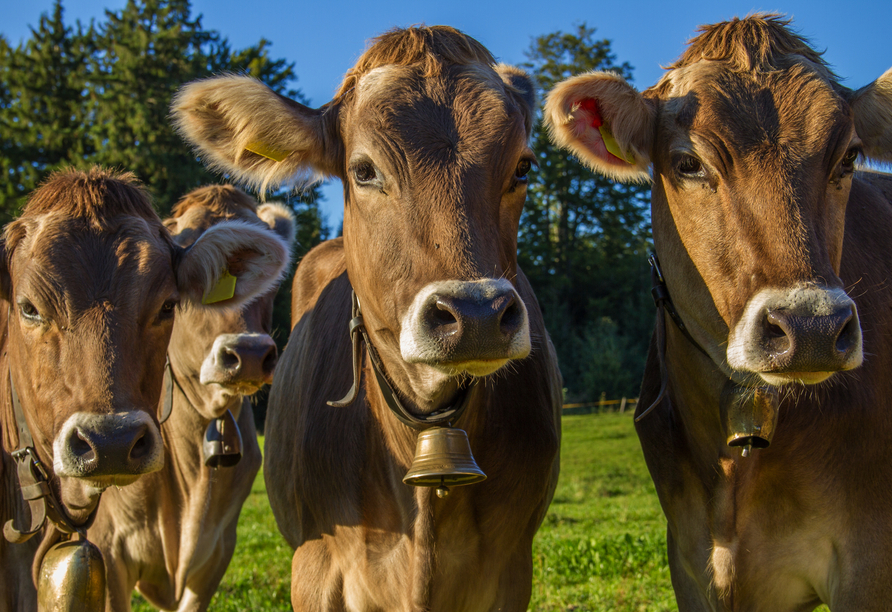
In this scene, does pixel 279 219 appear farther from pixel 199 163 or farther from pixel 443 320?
pixel 199 163

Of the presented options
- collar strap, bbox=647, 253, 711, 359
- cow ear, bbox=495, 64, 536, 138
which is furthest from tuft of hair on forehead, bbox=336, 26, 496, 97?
collar strap, bbox=647, 253, 711, 359

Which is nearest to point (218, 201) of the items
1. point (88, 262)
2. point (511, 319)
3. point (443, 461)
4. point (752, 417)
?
point (88, 262)

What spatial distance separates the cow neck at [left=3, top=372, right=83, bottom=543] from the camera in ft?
10.9

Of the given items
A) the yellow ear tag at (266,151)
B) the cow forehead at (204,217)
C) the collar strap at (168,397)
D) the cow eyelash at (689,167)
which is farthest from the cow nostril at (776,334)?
the cow forehead at (204,217)

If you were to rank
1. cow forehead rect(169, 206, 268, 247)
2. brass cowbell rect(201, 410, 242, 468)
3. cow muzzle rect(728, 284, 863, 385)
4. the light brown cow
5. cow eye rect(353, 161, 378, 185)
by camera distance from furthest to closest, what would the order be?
cow forehead rect(169, 206, 268, 247) → brass cowbell rect(201, 410, 242, 468) → cow eye rect(353, 161, 378, 185) → the light brown cow → cow muzzle rect(728, 284, 863, 385)

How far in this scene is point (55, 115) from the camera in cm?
3484

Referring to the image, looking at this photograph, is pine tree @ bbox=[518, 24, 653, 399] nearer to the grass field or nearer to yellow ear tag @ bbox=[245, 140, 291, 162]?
the grass field

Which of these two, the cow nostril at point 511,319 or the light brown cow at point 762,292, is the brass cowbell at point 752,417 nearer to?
the light brown cow at point 762,292

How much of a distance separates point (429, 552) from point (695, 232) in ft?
5.37

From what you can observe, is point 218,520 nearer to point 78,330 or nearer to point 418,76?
point 78,330

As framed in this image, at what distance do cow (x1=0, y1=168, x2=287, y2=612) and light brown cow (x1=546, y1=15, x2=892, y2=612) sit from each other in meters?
1.86

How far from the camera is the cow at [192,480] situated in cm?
482

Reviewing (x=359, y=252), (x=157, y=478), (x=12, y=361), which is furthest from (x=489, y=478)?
(x=157, y=478)

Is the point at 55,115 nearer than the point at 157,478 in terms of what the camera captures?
No
